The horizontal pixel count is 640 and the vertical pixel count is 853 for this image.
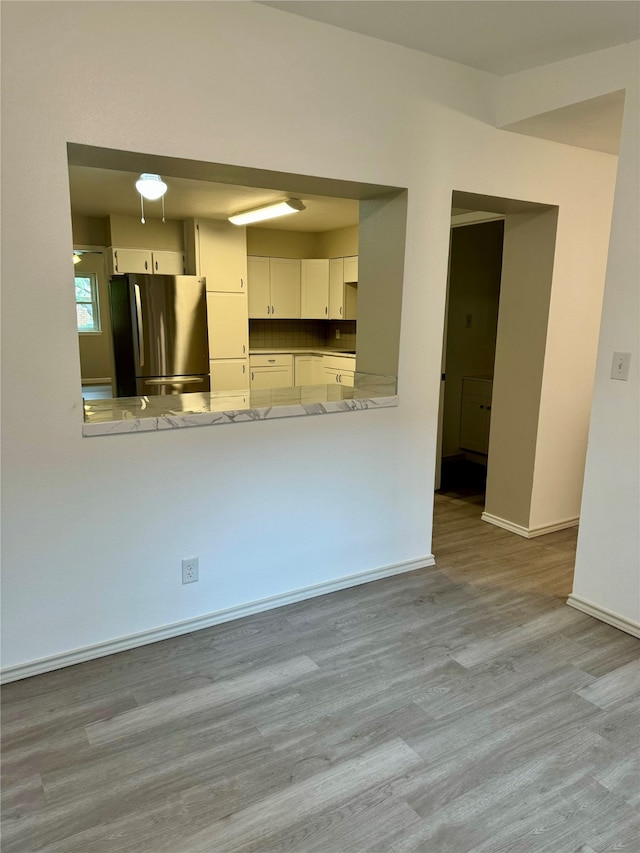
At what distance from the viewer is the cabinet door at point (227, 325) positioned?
232 inches

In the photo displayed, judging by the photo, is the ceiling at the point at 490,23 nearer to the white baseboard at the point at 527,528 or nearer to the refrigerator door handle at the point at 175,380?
the white baseboard at the point at 527,528

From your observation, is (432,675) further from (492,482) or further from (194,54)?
(194,54)

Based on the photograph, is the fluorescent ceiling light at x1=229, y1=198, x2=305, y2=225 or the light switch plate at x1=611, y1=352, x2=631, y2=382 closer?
the light switch plate at x1=611, y1=352, x2=631, y2=382

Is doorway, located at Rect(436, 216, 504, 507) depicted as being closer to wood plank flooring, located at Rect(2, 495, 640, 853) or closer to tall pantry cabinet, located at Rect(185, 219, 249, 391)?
tall pantry cabinet, located at Rect(185, 219, 249, 391)

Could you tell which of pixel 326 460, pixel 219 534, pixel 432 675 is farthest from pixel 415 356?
pixel 432 675

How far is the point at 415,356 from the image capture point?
2928 millimetres

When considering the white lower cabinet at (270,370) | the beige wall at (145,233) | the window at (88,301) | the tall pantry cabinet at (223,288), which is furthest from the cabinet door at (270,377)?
the window at (88,301)

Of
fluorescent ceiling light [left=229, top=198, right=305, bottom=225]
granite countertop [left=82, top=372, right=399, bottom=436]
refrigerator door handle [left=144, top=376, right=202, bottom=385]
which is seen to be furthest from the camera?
refrigerator door handle [left=144, top=376, right=202, bottom=385]

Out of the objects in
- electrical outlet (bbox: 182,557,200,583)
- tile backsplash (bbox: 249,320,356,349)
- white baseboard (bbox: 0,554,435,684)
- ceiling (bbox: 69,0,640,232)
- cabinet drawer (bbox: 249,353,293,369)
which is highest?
ceiling (bbox: 69,0,640,232)

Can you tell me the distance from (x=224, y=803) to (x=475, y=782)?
0.76 metres

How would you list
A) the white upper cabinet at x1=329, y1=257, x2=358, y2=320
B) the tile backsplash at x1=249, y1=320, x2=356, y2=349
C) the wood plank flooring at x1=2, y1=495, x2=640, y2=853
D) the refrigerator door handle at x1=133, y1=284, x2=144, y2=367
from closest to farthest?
the wood plank flooring at x1=2, y1=495, x2=640, y2=853 → the refrigerator door handle at x1=133, y1=284, x2=144, y2=367 → the white upper cabinet at x1=329, y1=257, x2=358, y2=320 → the tile backsplash at x1=249, y1=320, x2=356, y2=349

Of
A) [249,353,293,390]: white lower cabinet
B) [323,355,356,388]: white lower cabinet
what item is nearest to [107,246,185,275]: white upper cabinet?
[249,353,293,390]: white lower cabinet

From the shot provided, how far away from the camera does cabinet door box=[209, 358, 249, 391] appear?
600cm

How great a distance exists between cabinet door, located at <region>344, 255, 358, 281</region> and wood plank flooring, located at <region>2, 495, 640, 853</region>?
4159 mm
